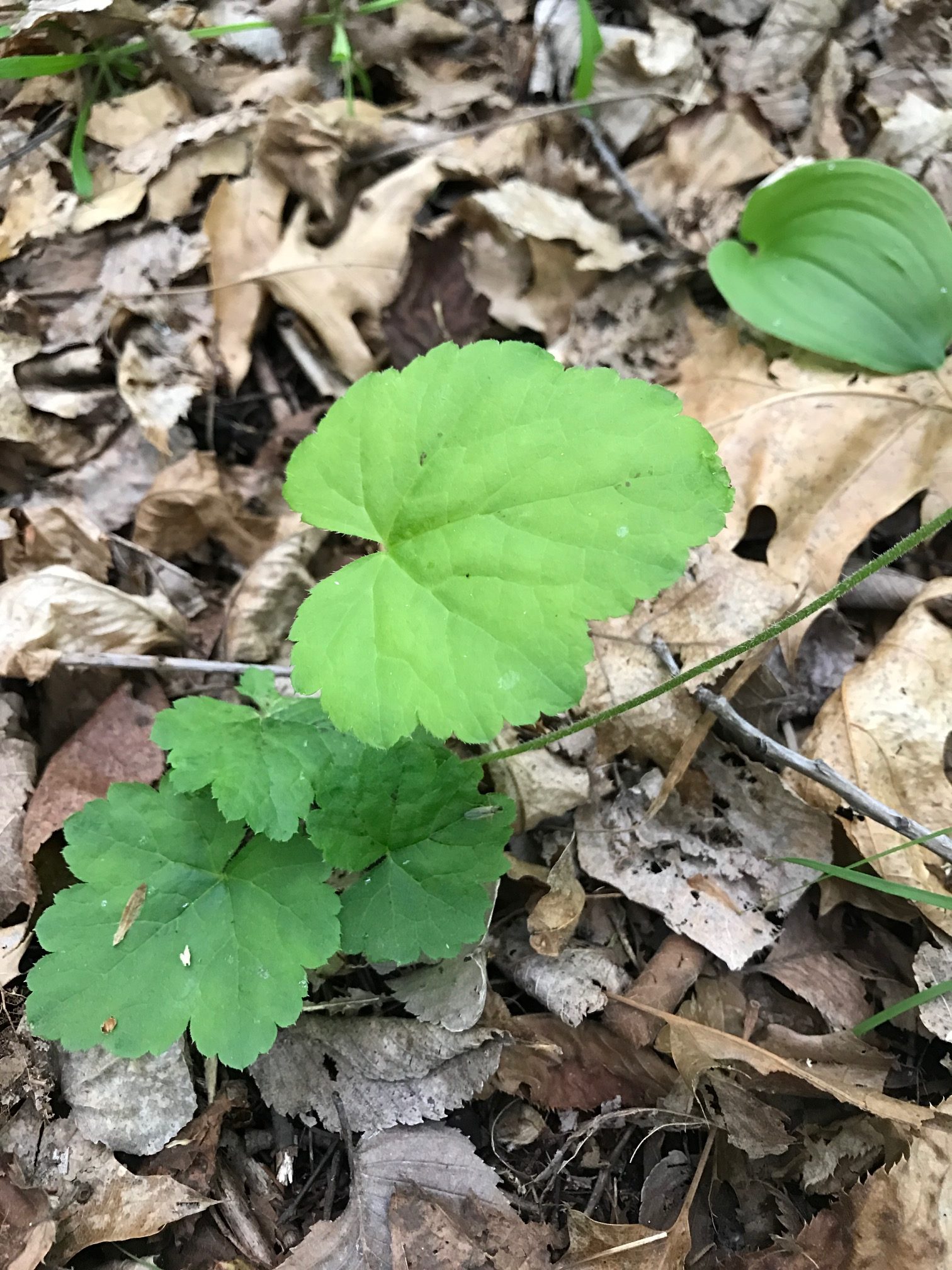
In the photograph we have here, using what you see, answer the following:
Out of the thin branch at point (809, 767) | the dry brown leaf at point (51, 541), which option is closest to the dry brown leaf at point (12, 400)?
the dry brown leaf at point (51, 541)

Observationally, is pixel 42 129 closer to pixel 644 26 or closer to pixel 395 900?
pixel 644 26

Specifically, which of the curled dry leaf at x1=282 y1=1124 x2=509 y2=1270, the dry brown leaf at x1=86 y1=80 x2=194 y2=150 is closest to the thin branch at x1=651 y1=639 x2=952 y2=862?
the curled dry leaf at x1=282 y1=1124 x2=509 y2=1270

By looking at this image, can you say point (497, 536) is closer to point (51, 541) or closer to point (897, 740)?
point (897, 740)

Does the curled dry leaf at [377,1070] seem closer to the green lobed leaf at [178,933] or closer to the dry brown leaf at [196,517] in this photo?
the green lobed leaf at [178,933]

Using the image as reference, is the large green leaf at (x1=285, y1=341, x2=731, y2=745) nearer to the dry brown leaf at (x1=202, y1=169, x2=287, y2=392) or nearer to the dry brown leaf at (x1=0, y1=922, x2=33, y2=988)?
the dry brown leaf at (x1=0, y1=922, x2=33, y2=988)

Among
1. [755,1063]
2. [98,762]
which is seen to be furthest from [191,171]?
[755,1063]
